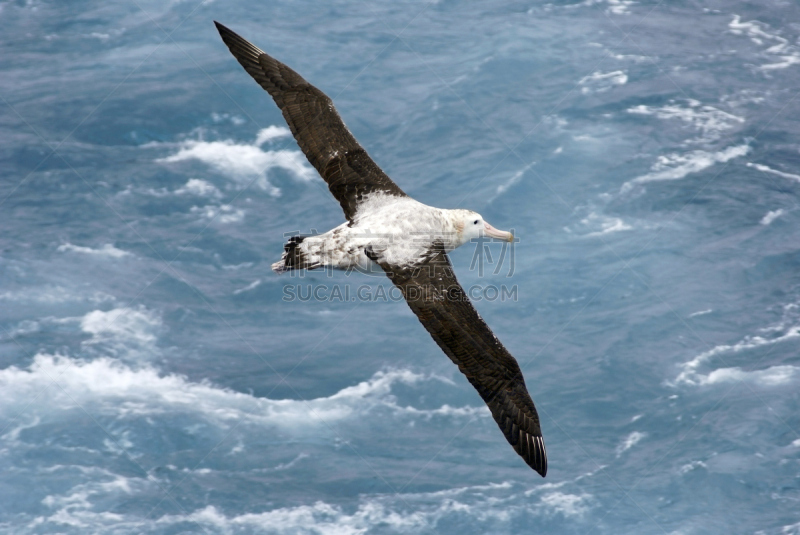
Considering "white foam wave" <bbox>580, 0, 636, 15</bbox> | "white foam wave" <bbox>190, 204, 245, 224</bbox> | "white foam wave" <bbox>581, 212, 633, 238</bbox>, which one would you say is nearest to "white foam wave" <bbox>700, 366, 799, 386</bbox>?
"white foam wave" <bbox>581, 212, 633, 238</bbox>

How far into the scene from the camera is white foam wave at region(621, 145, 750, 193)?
23.1 m

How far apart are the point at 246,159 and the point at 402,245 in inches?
420

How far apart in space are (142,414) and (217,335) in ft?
7.41

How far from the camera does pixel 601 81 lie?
1017 inches

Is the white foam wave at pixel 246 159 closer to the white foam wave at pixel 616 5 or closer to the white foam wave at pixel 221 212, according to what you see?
the white foam wave at pixel 221 212

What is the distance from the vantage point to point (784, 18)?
1108 inches

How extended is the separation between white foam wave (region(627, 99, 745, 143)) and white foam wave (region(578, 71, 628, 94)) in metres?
1.14

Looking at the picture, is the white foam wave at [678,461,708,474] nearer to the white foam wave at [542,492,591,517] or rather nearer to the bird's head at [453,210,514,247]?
the white foam wave at [542,492,591,517]

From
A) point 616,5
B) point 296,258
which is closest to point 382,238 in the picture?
point 296,258

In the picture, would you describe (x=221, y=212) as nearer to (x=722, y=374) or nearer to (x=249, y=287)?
(x=249, y=287)

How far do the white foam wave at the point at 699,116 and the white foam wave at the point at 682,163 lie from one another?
62 cm

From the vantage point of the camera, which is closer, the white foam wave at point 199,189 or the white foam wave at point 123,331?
the white foam wave at point 123,331

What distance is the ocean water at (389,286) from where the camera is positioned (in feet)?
61.2

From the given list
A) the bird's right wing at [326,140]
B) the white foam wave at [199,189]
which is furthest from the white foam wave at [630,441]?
the white foam wave at [199,189]
